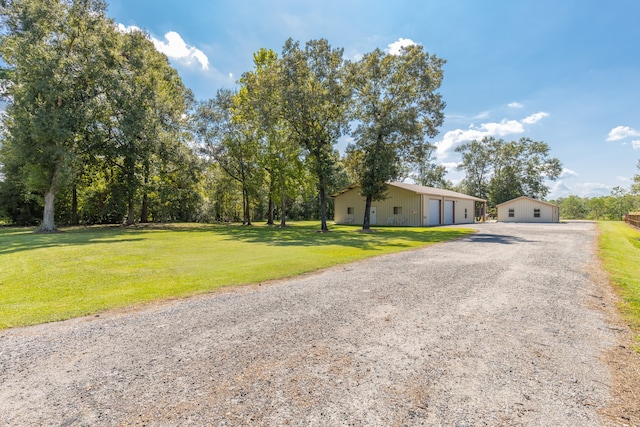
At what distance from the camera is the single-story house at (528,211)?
1537 inches

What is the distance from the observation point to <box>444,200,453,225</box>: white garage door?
107ft

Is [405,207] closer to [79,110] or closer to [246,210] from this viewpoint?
[246,210]

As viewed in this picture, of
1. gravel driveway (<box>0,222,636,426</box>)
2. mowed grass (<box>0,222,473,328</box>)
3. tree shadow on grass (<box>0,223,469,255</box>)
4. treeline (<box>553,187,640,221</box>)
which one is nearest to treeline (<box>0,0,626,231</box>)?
tree shadow on grass (<box>0,223,469,255</box>)

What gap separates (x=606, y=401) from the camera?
2.50 meters

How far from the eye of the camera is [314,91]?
69.2 ft

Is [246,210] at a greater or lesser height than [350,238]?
greater

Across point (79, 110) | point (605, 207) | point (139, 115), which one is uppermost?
point (139, 115)

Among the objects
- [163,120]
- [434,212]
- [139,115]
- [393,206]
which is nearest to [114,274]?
[139,115]

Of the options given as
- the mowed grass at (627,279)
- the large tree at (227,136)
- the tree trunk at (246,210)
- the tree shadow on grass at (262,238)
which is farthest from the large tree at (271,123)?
the mowed grass at (627,279)

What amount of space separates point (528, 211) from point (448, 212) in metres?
15.4

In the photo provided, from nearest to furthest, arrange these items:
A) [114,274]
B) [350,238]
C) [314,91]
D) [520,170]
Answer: [114,274] → [350,238] → [314,91] → [520,170]

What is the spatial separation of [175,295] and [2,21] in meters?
25.7

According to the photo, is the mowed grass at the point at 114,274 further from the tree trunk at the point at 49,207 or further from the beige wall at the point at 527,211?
the beige wall at the point at 527,211

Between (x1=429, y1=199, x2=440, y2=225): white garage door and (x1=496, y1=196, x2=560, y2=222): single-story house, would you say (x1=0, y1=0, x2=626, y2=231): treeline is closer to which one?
(x1=429, y1=199, x2=440, y2=225): white garage door
